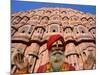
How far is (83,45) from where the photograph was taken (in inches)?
92.7

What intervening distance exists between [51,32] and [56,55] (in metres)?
0.25

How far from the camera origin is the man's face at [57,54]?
221 cm

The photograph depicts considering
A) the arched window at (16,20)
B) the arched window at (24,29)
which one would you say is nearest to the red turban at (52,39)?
the arched window at (24,29)

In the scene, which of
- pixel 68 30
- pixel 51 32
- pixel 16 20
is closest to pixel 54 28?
pixel 51 32

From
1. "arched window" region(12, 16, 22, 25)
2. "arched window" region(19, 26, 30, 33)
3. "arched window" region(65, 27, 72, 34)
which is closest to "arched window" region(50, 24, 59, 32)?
"arched window" region(65, 27, 72, 34)

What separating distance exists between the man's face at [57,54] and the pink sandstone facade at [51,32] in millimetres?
60

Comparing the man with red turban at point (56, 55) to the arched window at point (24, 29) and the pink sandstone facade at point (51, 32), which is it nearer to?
the pink sandstone facade at point (51, 32)

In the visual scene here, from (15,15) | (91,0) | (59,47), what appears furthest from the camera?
(91,0)

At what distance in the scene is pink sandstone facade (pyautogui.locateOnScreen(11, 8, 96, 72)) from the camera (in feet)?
6.88

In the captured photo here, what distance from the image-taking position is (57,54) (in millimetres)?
2230

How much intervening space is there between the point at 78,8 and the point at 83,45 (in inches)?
16.8

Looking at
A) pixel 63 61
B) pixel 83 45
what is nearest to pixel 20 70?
pixel 63 61

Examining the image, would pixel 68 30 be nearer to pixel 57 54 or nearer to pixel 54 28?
pixel 54 28
